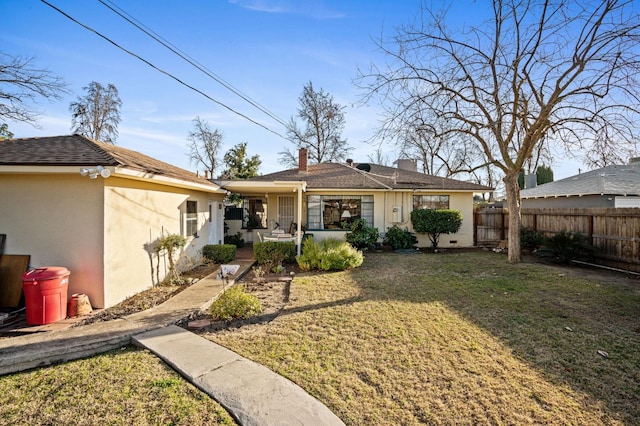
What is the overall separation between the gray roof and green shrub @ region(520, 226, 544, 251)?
3462mm

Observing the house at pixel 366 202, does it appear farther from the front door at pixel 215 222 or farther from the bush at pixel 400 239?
the front door at pixel 215 222

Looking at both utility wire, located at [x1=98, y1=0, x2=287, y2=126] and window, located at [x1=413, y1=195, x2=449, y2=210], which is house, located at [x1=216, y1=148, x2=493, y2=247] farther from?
utility wire, located at [x1=98, y1=0, x2=287, y2=126]

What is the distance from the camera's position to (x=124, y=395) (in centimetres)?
321

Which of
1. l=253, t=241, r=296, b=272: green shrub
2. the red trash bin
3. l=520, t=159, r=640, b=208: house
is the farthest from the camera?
l=520, t=159, r=640, b=208: house

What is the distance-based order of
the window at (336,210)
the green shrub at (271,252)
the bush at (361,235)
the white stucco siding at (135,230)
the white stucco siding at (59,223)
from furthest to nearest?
the window at (336,210)
the bush at (361,235)
the green shrub at (271,252)
the white stucco siding at (135,230)
the white stucco siding at (59,223)

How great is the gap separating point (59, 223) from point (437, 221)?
12516 millimetres

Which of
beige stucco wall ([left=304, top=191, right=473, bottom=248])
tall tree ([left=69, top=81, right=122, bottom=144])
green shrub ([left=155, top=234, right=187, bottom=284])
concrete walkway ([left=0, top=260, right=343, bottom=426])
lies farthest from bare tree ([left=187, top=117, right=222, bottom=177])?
concrete walkway ([left=0, top=260, right=343, bottom=426])

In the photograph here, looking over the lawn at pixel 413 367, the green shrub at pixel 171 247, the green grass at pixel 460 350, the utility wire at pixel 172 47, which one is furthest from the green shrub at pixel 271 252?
the utility wire at pixel 172 47

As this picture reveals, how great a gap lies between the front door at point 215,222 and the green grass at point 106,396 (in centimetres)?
820

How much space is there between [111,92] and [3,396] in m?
28.9

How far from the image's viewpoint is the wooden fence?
885 cm

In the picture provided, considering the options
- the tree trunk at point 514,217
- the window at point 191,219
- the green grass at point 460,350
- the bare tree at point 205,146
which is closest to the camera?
the green grass at point 460,350

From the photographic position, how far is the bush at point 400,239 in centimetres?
1352

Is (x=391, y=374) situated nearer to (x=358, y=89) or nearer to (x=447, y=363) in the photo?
(x=447, y=363)
